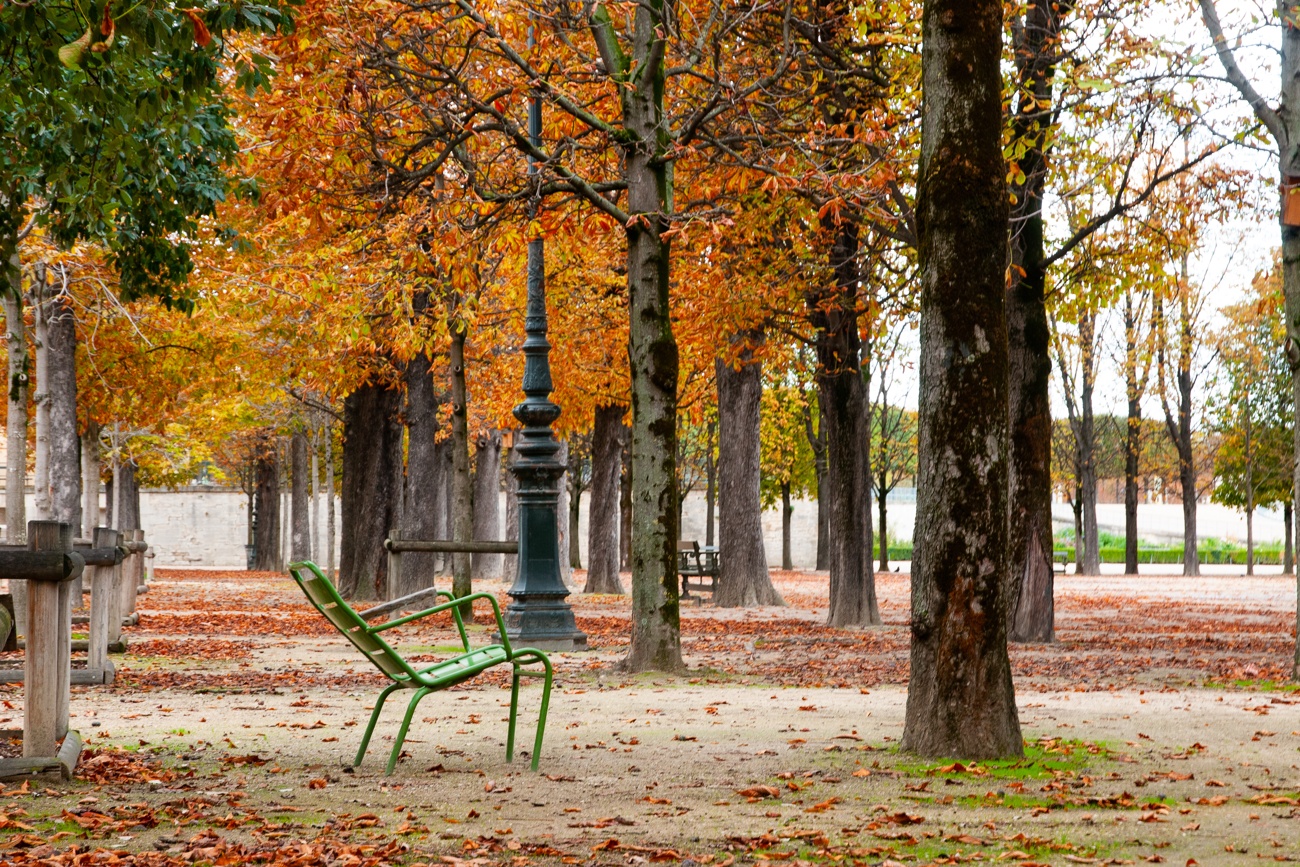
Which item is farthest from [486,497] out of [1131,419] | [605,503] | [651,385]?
[651,385]

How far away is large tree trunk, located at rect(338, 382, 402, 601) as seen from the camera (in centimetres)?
2277

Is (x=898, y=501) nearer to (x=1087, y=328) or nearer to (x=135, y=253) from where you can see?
(x=1087, y=328)

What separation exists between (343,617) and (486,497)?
90.9 feet

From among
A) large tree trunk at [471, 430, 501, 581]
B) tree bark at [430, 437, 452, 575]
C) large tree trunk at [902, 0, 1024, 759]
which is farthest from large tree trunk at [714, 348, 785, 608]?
large tree trunk at [902, 0, 1024, 759]

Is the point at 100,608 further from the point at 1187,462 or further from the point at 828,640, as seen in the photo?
the point at 1187,462

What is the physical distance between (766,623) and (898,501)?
63.8m

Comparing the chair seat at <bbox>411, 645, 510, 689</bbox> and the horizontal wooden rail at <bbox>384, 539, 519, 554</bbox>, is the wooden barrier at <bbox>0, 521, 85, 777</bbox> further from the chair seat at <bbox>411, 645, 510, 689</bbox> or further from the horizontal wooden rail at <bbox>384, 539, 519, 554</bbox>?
the horizontal wooden rail at <bbox>384, 539, 519, 554</bbox>

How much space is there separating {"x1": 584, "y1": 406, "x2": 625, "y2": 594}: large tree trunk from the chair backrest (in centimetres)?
1954

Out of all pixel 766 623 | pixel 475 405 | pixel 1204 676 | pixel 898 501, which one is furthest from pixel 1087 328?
pixel 898 501

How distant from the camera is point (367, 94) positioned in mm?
11672

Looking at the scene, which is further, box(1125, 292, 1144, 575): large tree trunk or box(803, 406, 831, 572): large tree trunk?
box(803, 406, 831, 572): large tree trunk

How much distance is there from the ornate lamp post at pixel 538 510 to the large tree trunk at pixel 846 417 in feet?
11.8

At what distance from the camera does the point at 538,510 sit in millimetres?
14328

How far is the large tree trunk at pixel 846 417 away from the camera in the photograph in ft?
53.2
